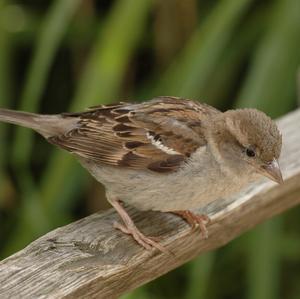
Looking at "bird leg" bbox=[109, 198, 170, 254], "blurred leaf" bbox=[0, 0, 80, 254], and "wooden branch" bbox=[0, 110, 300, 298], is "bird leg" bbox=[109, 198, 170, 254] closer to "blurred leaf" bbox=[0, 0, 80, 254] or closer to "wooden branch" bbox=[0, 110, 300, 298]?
"wooden branch" bbox=[0, 110, 300, 298]

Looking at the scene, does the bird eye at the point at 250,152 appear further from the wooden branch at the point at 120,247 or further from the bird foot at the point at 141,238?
the bird foot at the point at 141,238

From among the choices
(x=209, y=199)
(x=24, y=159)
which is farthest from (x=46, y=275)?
(x=24, y=159)

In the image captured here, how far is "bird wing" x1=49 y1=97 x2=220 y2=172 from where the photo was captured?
2508 mm

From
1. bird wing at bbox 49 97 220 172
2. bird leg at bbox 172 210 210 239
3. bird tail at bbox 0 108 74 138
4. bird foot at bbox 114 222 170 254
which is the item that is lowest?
bird leg at bbox 172 210 210 239

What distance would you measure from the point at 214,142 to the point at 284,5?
0.86m

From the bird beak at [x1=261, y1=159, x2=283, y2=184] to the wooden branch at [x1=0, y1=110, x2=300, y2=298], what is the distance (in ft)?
0.27

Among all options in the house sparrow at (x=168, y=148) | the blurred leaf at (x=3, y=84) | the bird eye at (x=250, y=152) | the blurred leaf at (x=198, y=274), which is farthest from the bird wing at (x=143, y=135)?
the blurred leaf at (x=3, y=84)

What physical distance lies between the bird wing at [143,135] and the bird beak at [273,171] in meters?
0.21

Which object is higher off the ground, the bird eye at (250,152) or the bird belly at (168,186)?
the bird eye at (250,152)

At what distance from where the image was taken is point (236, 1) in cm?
319

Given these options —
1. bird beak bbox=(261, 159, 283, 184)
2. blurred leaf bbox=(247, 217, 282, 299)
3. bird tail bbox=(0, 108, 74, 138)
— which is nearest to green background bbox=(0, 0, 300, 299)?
blurred leaf bbox=(247, 217, 282, 299)

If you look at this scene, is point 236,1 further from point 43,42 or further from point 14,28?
point 14,28

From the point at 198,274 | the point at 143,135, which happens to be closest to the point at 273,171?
the point at 143,135

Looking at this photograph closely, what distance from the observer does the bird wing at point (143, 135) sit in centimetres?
251
